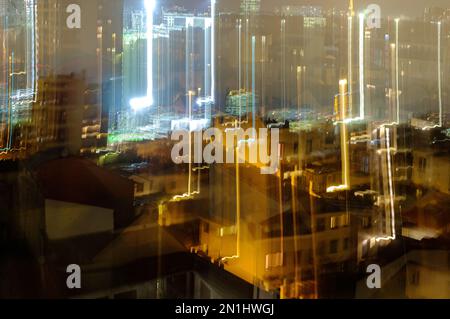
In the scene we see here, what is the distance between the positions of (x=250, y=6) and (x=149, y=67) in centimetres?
66

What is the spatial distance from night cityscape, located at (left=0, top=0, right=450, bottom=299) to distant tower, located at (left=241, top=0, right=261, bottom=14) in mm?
17

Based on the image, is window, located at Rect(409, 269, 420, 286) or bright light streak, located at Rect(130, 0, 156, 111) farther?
bright light streak, located at Rect(130, 0, 156, 111)

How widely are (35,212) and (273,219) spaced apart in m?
1.05

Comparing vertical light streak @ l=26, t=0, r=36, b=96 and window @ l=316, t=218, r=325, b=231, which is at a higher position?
vertical light streak @ l=26, t=0, r=36, b=96

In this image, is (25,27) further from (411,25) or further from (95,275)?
(411,25)

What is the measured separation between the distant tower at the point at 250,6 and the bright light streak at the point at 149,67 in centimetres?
47

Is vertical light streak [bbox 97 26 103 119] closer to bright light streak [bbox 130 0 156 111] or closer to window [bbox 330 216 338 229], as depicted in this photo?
bright light streak [bbox 130 0 156 111]

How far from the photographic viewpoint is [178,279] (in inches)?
63.7

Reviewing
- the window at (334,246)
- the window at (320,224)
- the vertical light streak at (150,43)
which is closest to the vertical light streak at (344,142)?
the window at (320,224)

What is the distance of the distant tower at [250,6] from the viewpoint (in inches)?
88.9

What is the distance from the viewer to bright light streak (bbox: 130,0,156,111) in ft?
7.72

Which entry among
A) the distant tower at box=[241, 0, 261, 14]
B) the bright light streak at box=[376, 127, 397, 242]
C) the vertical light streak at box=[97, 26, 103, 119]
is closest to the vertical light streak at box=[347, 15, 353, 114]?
the bright light streak at box=[376, 127, 397, 242]

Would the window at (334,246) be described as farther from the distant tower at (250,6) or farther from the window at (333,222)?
the distant tower at (250,6)

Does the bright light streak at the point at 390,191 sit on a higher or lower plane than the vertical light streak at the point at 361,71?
lower
